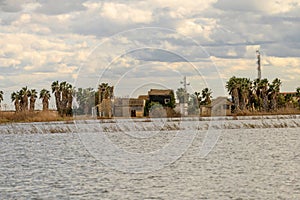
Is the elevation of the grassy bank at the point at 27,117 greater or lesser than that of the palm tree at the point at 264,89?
lesser

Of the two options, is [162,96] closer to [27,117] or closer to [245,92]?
Result: [27,117]

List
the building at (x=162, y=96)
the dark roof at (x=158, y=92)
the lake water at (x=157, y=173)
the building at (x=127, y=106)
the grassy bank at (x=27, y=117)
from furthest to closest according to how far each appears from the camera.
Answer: the grassy bank at (x=27, y=117) < the building at (x=162, y=96) < the dark roof at (x=158, y=92) < the building at (x=127, y=106) < the lake water at (x=157, y=173)

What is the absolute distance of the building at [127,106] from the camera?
183ft

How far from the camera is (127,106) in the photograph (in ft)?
198

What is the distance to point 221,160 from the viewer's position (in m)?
36.5

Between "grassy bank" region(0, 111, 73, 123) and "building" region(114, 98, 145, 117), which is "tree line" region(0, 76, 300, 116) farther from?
"building" region(114, 98, 145, 117)

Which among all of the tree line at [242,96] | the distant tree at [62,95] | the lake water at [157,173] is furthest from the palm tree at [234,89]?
the lake water at [157,173]

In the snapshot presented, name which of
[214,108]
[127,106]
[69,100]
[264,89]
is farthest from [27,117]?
[127,106]

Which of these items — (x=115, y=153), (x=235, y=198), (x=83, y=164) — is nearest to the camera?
(x=235, y=198)

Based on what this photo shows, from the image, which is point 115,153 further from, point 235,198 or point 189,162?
point 235,198

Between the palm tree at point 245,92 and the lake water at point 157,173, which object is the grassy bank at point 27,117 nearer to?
the palm tree at point 245,92

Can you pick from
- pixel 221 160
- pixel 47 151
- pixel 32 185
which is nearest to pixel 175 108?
pixel 47 151

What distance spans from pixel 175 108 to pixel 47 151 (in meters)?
30.8

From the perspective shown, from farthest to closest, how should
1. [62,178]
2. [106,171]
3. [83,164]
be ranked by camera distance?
1. [83,164]
2. [106,171]
3. [62,178]
